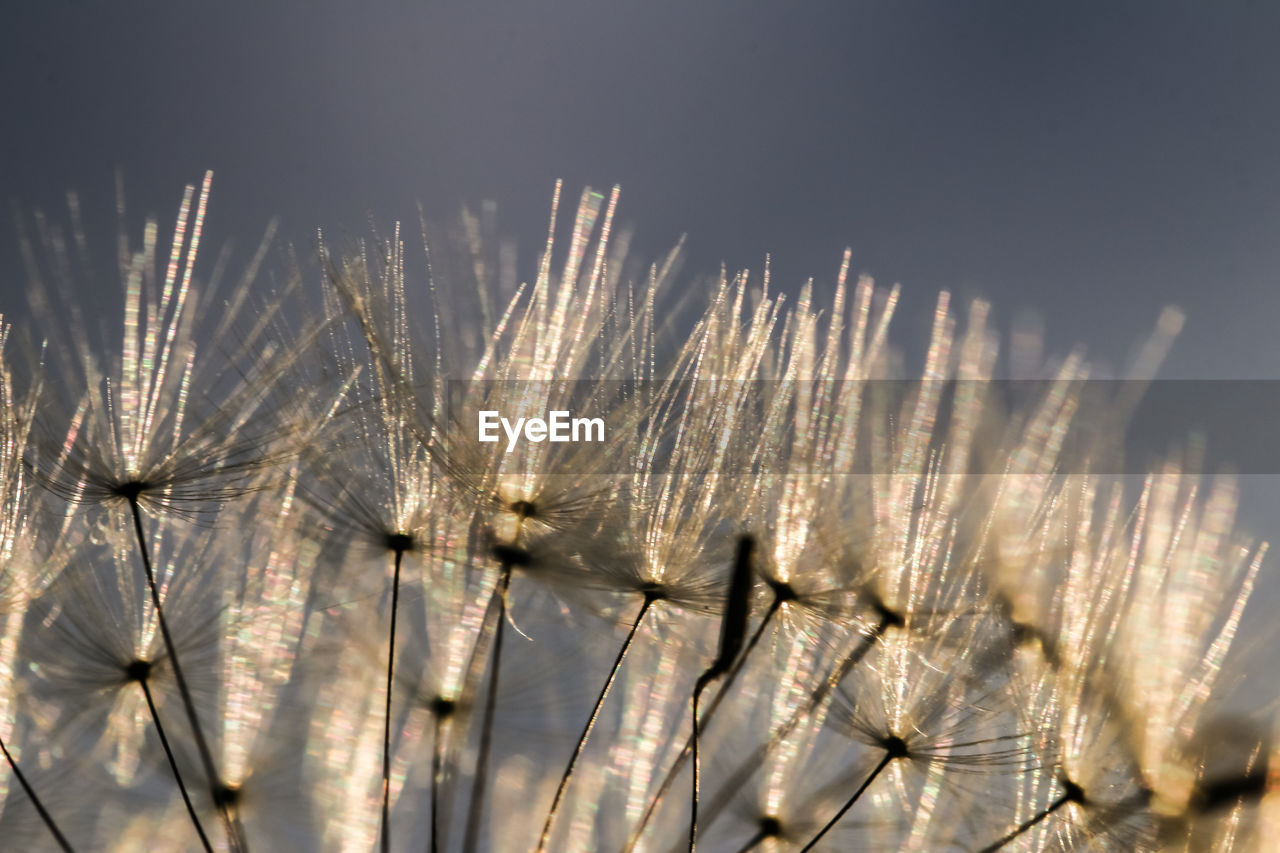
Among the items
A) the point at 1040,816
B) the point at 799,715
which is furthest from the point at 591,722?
the point at 1040,816

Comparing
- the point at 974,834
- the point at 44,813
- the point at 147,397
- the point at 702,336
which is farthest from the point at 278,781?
the point at 974,834

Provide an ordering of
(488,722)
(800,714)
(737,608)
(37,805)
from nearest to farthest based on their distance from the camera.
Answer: (737,608) < (37,805) < (488,722) < (800,714)

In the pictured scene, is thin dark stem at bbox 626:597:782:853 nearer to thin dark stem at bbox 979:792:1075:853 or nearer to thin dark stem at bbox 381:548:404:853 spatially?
thin dark stem at bbox 381:548:404:853

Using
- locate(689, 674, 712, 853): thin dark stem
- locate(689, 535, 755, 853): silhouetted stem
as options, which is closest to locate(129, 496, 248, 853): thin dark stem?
locate(689, 674, 712, 853): thin dark stem

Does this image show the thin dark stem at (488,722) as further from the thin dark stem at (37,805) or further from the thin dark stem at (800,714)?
the thin dark stem at (37,805)

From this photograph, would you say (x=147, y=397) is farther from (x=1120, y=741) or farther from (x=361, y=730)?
(x=1120, y=741)

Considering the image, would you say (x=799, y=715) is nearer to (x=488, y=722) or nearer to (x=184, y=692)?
(x=488, y=722)
